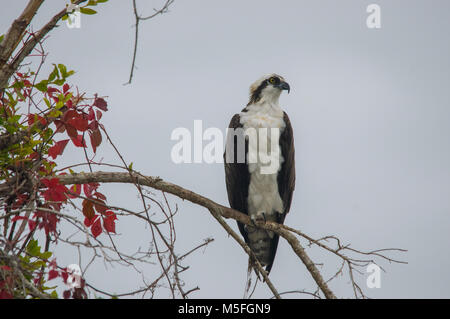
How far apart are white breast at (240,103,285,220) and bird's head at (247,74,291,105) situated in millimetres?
212

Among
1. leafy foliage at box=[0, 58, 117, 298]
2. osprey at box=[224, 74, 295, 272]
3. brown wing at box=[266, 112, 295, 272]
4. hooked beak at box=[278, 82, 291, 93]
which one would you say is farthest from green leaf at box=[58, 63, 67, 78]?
hooked beak at box=[278, 82, 291, 93]

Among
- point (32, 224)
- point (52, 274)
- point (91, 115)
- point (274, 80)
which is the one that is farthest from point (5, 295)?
point (274, 80)

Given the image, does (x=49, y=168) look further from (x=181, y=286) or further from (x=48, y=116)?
(x=181, y=286)

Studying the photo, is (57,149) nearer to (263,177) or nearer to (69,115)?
(69,115)

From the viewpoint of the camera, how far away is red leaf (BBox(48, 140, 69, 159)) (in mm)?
3850

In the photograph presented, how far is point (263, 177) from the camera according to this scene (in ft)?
19.7

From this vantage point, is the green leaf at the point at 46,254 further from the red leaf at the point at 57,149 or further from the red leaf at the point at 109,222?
the red leaf at the point at 57,149

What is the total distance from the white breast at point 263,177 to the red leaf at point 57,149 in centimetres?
242

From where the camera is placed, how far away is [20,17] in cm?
335
